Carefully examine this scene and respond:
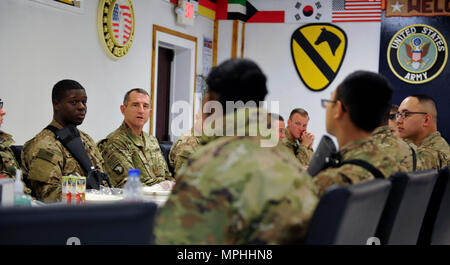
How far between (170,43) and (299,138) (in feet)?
7.70

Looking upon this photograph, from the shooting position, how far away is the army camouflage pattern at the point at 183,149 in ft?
14.4

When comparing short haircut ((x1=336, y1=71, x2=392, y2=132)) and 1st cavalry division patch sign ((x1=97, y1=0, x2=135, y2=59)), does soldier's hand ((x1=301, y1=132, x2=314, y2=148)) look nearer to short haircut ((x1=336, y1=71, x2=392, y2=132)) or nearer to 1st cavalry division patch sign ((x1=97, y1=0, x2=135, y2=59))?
1st cavalry division patch sign ((x1=97, y1=0, x2=135, y2=59))

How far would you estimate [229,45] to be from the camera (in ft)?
28.1

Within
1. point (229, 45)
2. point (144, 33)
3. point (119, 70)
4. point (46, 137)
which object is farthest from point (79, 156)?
point (229, 45)

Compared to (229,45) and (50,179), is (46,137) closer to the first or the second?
(50,179)

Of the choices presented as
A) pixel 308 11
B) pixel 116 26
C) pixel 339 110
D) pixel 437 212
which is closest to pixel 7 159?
pixel 339 110

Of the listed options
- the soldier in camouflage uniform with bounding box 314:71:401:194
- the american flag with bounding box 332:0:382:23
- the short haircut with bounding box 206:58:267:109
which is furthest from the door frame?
the short haircut with bounding box 206:58:267:109

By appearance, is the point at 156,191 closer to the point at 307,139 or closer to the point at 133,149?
the point at 133,149

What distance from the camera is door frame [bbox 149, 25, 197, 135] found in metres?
6.75

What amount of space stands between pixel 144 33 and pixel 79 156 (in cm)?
333

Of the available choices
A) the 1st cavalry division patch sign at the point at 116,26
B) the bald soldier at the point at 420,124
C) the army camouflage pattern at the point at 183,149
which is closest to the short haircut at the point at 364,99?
the bald soldier at the point at 420,124

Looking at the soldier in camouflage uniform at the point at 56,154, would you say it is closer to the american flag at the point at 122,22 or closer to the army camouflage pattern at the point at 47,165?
the army camouflage pattern at the point at 47,165

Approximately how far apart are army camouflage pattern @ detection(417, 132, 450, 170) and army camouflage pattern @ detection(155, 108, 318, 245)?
2.66m

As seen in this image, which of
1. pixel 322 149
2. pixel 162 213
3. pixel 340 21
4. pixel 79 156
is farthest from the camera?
pixel 340 21
